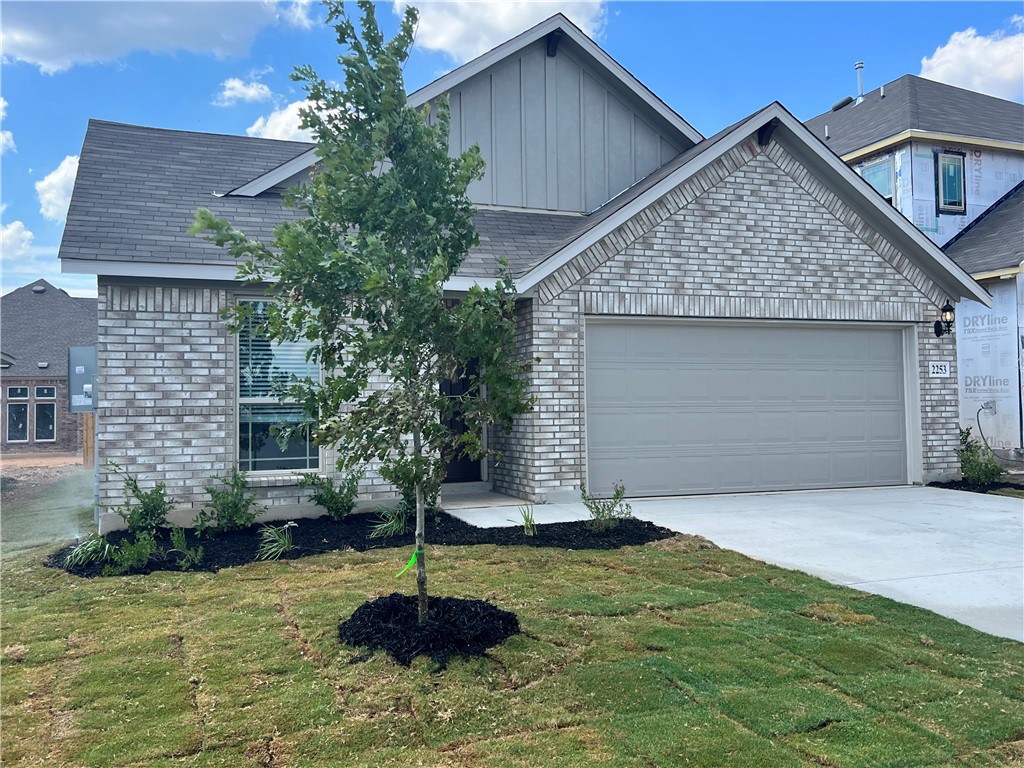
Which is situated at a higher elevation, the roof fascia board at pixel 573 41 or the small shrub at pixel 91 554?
the roof fascia board at pixel 573 41

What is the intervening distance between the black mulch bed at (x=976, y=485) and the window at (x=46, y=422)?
32.2m

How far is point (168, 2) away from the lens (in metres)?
9.74

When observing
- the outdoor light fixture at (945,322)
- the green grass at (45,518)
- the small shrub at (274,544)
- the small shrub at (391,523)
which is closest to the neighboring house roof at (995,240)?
the outdoor light fixture at (945,322)

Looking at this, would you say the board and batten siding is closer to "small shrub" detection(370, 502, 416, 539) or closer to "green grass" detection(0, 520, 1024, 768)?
"small shrub" detection(370, 502, 416, 539)

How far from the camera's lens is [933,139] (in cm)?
1828

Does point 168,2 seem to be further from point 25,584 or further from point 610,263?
point 25,584

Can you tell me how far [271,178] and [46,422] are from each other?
2695cm

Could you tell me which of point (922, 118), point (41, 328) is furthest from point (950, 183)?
point (41, 328)

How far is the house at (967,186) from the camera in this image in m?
16.4

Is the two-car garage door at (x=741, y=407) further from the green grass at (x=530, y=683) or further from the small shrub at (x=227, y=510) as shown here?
the green grass at (x=530, y=683)

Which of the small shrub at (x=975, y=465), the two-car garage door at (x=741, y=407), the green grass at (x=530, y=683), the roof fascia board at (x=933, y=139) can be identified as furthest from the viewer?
the roof fascia board at (x=933, y=139)

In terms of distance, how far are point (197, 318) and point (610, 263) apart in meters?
5.31

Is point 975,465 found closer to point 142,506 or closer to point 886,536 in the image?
point 886,536

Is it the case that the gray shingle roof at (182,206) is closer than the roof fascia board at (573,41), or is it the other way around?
the gray shingle roof at (182,206)
